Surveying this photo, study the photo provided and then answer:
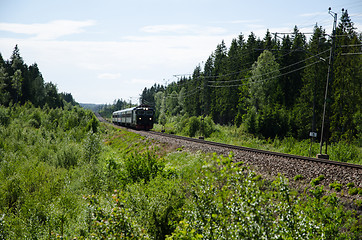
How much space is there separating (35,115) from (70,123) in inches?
341

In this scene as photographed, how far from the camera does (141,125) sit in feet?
132

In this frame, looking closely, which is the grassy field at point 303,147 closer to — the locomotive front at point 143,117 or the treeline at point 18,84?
the locomotive front at point 143,117

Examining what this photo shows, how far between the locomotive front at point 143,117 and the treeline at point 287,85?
7.99 metres

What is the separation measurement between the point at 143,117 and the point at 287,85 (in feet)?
82.9

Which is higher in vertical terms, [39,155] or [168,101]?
[168,101]

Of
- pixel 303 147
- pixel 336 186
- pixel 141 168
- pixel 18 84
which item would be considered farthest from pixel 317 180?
pixel 18 84

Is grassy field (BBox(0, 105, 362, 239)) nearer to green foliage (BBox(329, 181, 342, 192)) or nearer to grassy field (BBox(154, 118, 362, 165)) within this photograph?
green foliage (BBox(329, 181, 342, 192))

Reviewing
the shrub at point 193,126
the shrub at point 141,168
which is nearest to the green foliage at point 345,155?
the shrub at point 141,168

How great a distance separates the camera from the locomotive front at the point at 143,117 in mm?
40094

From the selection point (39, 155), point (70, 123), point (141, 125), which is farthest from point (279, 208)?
point (70, 123)

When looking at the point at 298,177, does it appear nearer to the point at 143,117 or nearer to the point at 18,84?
the point at 143,117

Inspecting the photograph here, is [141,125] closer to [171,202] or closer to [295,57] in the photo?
[295,57]

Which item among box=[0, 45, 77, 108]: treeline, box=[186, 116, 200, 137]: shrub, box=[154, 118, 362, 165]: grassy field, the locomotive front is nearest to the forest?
box=[186, 116, 200, 137]: shrub

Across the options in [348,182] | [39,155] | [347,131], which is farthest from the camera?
[347,131]
